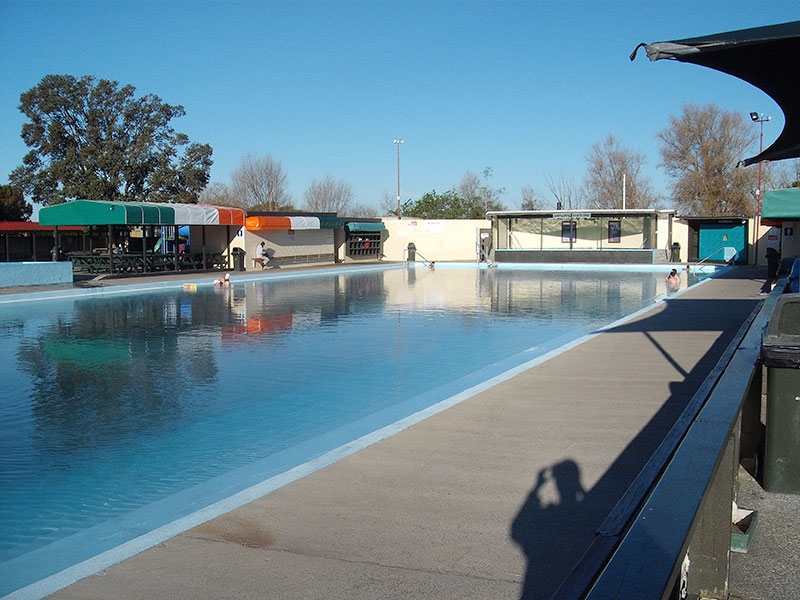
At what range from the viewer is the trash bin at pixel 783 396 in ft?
14.8

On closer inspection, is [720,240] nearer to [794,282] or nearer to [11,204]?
[794,282]

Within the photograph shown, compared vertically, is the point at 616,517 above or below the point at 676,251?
below

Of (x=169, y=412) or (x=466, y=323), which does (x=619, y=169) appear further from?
(x=169, y=412)

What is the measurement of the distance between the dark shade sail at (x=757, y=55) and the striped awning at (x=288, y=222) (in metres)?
28.0

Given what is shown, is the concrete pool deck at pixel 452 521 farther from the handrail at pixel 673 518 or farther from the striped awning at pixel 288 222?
the striped awning at pixel 288 222

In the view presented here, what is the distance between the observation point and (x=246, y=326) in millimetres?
15828

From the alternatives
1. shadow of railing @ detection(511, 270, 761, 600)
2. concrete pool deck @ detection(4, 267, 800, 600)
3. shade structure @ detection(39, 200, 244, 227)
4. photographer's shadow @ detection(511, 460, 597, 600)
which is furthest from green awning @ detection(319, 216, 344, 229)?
photographer's shadow @ detection(511, 460, 597, 600)

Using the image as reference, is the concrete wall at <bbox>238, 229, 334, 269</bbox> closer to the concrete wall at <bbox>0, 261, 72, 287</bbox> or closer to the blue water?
the concrete wall at <bbox>0, 261, 72, 287</bbox>

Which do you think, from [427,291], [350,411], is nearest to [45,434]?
[350,411]

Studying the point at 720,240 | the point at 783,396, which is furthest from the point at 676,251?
the point at 783,396

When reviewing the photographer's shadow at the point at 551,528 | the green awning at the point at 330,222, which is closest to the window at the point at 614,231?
the green awning at the point at 330,222

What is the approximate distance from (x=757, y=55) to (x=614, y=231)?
36944mm

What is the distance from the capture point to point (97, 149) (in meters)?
50.3

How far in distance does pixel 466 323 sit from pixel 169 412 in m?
8.47
